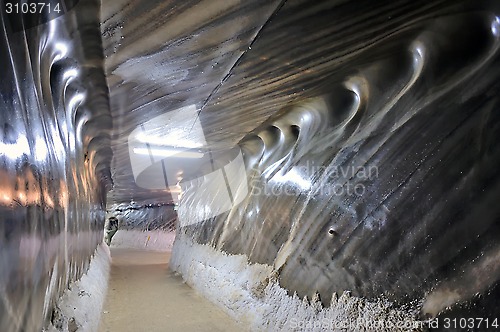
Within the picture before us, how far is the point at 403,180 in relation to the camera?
1.98 m

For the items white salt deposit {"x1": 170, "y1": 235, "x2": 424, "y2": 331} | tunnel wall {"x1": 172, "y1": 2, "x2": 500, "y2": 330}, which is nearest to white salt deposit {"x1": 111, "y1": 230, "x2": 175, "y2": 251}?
white salt deposit {"x1": 170, "y1": 235, "x2": 424, "y2": 331}

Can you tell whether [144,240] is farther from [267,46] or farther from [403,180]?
[403,180]

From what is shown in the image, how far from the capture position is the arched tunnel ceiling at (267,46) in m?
1.79

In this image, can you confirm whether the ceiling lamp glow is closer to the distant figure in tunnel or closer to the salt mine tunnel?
the salt mine tunnel

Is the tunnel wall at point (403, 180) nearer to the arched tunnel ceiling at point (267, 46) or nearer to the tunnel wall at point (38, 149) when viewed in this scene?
the arched tunnel ceiling at point (267, 46)

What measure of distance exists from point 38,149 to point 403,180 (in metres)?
1.91

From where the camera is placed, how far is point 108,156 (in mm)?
5441

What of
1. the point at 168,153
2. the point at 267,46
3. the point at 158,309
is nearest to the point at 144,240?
the point at 168,153

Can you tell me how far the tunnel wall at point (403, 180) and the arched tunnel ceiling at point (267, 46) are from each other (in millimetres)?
20

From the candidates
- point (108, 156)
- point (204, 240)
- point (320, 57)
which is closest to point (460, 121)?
point (320, 57)

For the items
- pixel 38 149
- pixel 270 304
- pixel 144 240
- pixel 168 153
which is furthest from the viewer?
pixel 144 240

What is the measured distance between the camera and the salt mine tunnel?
145 centimetres

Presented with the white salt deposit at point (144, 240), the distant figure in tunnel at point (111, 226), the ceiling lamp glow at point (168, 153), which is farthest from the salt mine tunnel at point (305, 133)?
the distant figure in tunnel at point (111, 226)

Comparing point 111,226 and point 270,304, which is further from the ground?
point 270,304
